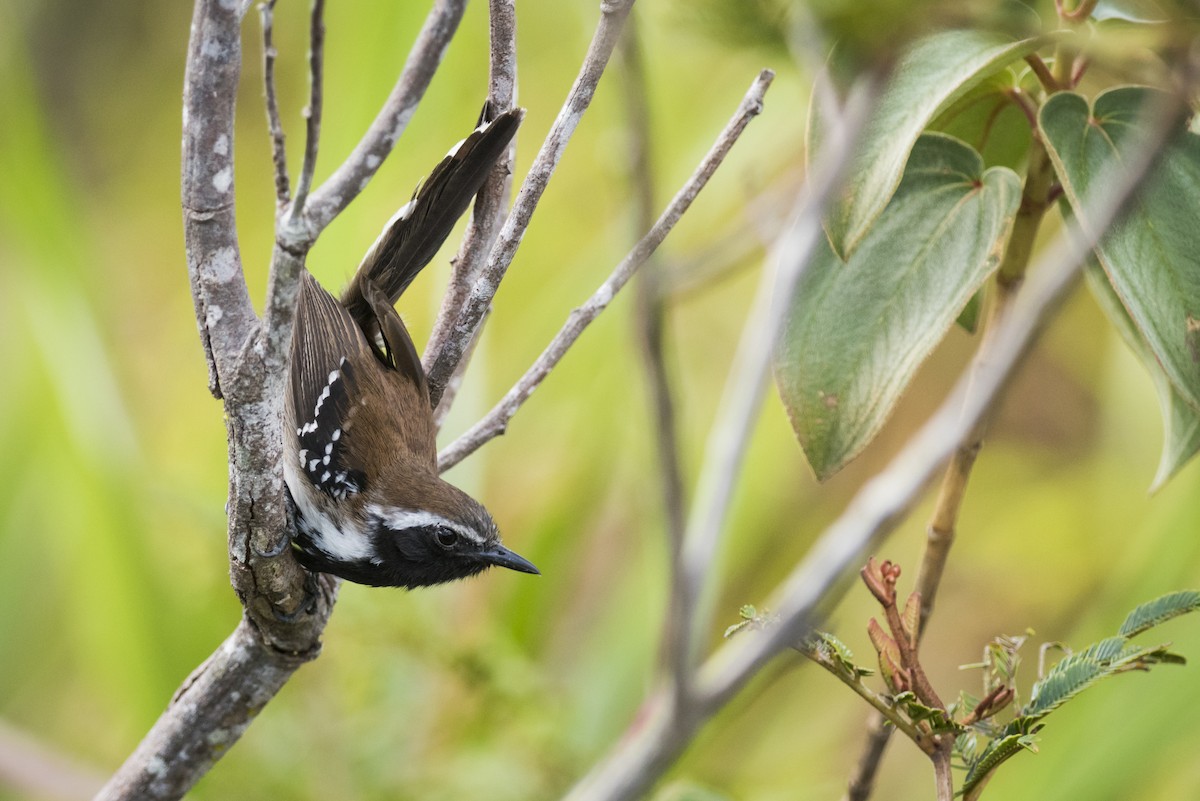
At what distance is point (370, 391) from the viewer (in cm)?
179

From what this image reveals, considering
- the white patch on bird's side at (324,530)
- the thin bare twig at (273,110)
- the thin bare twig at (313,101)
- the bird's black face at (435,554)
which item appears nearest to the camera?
the thin bare twig at (313,101)

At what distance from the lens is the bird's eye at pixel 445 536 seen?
1.69m

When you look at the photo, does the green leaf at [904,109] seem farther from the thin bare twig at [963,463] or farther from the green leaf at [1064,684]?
the green leaf at [1064,684]

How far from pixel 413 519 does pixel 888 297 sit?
2.88ft

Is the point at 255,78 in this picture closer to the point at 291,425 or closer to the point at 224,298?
the point at 291,425

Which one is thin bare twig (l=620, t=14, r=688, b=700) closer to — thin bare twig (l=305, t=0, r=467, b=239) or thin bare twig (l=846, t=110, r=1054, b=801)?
Answer: thin bare twig (l=305, t=0, r=467, b=239)

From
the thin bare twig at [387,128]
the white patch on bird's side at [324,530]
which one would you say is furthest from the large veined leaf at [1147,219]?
the white patch on bird's side at [324,530]

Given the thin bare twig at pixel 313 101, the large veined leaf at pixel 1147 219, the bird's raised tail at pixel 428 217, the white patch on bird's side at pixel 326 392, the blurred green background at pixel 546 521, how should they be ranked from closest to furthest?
the thin bare twig at pixel 313 101, the large veined leaf at pixel 1147 219, the bird's raised tail at pixel 428 217, the white patch on bird's side at pixel 326 392, the blurred green background at pixel 546 521

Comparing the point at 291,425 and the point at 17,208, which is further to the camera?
the point at 17,208

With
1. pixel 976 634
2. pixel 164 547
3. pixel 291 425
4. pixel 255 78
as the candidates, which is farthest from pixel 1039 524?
pixel 255 78

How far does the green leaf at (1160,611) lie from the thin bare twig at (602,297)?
53 cm

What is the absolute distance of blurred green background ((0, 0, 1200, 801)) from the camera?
2.09 metres

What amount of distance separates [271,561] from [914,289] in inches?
27.7

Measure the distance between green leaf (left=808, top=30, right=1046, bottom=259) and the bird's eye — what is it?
2.87 ft
